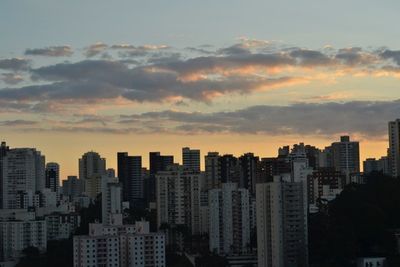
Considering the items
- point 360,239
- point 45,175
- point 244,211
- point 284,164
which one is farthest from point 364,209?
point 45,175

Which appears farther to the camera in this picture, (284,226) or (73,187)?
(73,187)

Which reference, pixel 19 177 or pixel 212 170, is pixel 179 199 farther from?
pixel 19 177

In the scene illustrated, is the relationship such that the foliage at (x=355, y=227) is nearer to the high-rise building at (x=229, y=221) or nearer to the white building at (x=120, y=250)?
the high-rise building at (x=229, y=221)

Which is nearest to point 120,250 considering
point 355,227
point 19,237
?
point 355,227

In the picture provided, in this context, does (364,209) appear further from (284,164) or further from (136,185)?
(136,185)

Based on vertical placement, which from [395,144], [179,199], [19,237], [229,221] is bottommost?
[19,237]

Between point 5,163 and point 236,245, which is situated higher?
→ point 5,163
